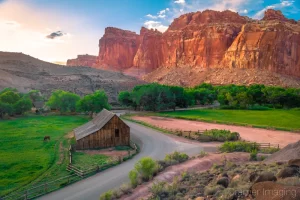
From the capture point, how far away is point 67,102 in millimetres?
56594

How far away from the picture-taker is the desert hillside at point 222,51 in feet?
409

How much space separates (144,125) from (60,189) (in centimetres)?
2558

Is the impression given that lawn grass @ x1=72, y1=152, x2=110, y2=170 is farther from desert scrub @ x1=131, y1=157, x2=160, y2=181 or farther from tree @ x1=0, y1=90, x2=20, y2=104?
tree @ x1=0, y1=90, x2=20, y2=104

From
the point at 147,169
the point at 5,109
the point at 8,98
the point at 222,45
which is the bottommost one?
the point at 147,169

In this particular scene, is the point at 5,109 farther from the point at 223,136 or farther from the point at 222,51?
the point at 222,51

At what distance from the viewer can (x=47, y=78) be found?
3971 inches

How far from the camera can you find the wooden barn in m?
27.4

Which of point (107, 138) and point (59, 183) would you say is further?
point (107, 138)

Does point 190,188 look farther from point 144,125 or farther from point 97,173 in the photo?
point 144,125

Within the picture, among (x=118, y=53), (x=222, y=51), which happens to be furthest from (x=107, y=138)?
(x=118, y=53)

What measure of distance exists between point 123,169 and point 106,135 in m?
8.06

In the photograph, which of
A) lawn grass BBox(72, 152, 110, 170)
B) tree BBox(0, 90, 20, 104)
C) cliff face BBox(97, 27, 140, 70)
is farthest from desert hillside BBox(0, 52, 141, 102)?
cliff face BBox(97, 27, 140, 70)

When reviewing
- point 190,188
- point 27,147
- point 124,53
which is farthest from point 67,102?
point 124,53

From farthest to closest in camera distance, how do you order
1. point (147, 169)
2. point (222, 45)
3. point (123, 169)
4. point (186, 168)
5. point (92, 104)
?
point (222, 45) < point (92, 104) < point (123, 169) < point (186, 168) < point (147, 169)
